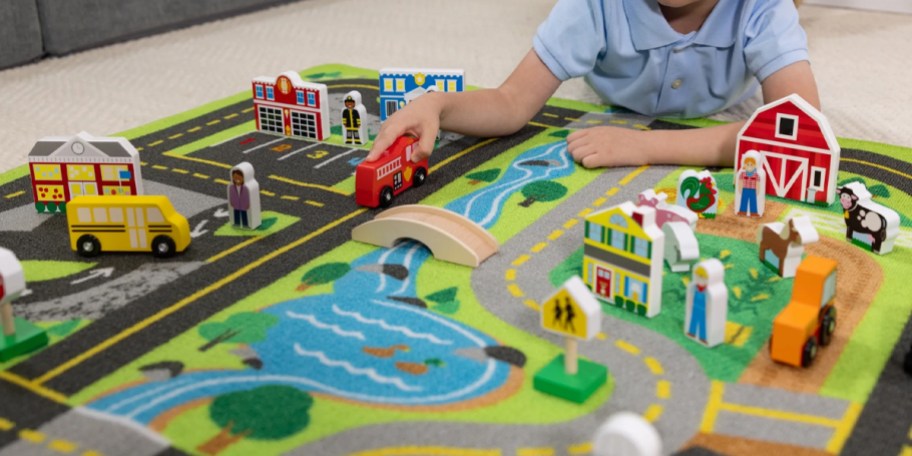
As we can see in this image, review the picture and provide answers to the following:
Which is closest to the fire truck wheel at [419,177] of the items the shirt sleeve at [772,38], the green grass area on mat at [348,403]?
the green grass area on mat at [348,403]

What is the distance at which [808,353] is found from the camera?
2.12 feet

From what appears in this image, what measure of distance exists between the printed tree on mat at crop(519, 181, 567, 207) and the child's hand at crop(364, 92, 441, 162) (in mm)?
115

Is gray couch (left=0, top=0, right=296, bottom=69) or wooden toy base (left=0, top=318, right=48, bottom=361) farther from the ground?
gray couch (left=0, top=0, right=296, bottom=69)

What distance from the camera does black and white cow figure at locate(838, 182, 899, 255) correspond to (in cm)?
81

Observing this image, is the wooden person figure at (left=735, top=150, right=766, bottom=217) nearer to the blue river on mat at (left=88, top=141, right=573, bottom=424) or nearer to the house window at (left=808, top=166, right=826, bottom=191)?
the house window at (left=808, top=166, right=826, bottom=191)

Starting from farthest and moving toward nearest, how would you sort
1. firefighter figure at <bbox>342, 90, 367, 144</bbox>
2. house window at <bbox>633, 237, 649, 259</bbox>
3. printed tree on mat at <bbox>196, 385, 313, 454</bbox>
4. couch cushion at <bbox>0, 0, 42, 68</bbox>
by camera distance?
couch cushion at <bbox>0, 0, 42, 68</bbox> < firefighter figure at <bbox>342, 90, 367, 144</bbox> < house window at <bbox>633, 237, 649, 259</bbox> < printed tree on mat at <bbox>196, 385, 313, 454</bbox>

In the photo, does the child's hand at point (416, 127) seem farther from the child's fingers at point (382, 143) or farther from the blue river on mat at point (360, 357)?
the blue river on mat at point (360, 357)

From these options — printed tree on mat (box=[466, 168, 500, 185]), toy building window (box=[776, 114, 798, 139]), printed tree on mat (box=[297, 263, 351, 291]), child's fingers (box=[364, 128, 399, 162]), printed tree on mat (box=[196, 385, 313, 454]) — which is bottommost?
printed tree on mat (box=[196, 385, 313, 454])

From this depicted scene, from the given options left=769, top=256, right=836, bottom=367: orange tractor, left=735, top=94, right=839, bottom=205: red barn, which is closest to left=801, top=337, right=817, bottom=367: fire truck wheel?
left=769, top=256, right=836, bottom=367: orange tractor

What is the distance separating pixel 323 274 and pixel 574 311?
0.94 ft

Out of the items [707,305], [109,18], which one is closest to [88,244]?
[707,305]

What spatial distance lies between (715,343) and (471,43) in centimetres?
Answer: 119

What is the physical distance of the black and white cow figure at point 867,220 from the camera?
0.81 metres

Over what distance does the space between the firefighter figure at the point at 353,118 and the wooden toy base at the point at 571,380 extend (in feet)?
1.83
